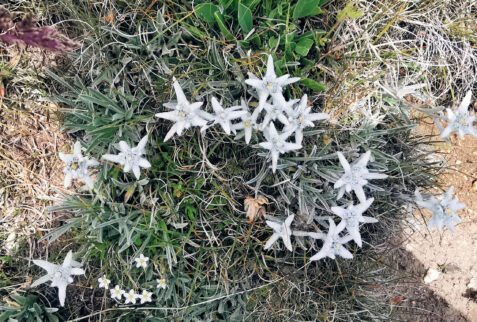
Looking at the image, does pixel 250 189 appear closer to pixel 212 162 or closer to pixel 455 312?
pixel 212 162

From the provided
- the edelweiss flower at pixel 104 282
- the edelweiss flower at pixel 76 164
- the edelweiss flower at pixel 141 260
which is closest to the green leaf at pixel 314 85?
the edelweiss flower at pixel 76 164

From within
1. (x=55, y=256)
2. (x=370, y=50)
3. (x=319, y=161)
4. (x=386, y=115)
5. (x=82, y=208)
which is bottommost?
(x=55, y=256)

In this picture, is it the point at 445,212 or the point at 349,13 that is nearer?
the point at 445,212

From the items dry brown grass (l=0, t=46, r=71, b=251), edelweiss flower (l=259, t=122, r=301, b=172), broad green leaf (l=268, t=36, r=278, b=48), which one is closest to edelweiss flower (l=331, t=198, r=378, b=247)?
edelweiss flower (l=259, t=122, r=301, b=172)

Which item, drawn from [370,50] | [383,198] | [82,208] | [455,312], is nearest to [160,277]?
[82,208]

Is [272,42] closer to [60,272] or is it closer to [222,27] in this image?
[222,27]

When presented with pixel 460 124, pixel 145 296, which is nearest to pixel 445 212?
pixel 460 124
